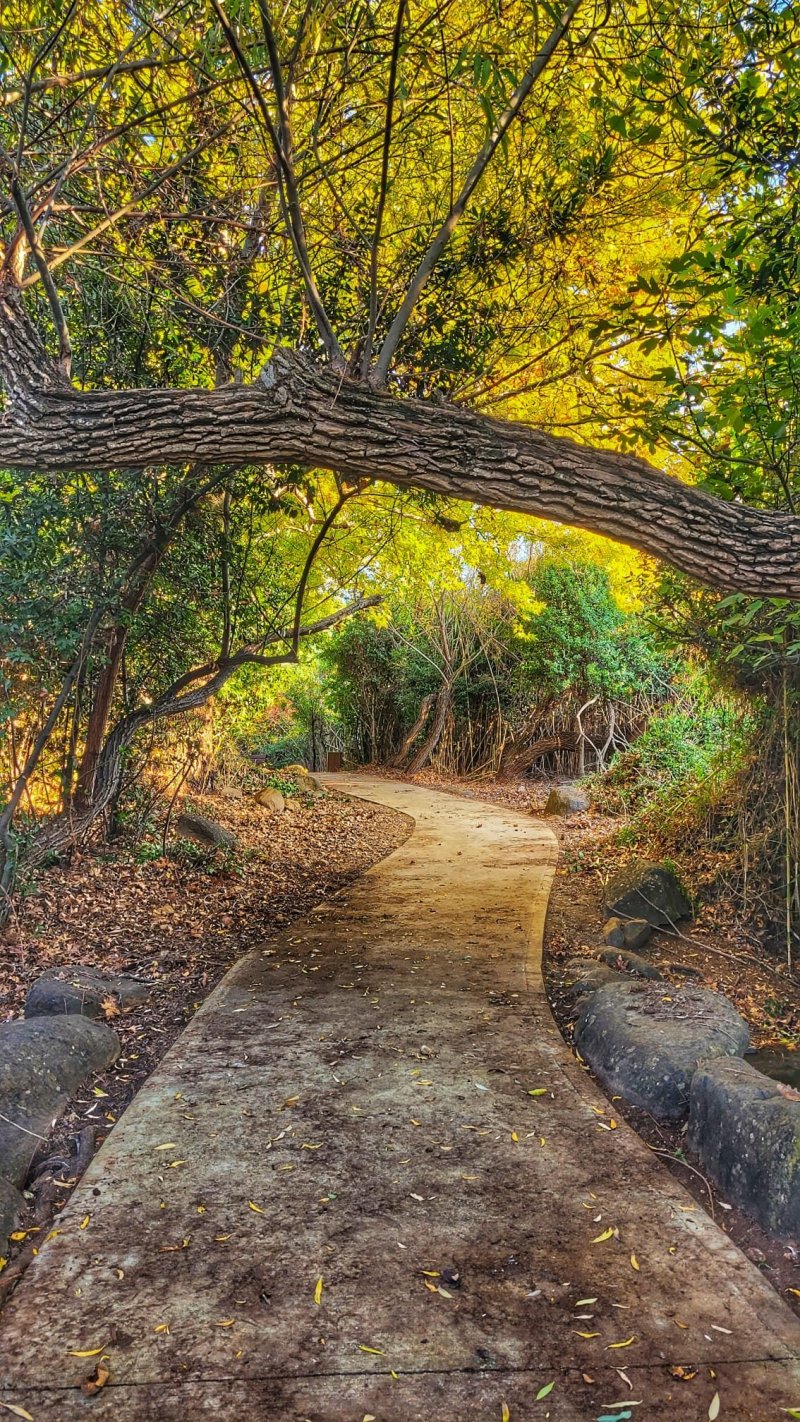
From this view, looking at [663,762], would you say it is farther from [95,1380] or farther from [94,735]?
[95,1380]

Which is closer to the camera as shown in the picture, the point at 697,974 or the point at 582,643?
the point at 697,974

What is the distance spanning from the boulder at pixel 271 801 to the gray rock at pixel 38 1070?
702 cm

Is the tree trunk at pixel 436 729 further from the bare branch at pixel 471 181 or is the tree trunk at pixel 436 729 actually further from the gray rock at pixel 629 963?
the bare branch at pixel 471 181

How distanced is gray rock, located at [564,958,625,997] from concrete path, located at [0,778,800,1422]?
542 millimetres

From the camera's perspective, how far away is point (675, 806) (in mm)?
6594

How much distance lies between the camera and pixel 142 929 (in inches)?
205

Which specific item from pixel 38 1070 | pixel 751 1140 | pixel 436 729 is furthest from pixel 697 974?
pixel 436 729

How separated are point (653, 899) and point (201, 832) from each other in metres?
4.27

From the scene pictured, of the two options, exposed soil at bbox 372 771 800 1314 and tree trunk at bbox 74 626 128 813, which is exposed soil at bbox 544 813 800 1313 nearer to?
exposed soil at bbox 372 771 800 1314

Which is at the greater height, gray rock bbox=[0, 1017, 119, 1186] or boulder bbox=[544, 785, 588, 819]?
boulder bbox=[544, 785, 588, 819]

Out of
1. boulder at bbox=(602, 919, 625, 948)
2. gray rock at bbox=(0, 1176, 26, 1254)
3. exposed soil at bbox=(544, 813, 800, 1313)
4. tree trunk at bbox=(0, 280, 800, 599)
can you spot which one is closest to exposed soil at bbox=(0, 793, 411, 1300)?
gray rock at bbox=(0, 1176, 26, 1254)

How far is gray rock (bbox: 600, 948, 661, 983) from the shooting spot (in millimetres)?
4383

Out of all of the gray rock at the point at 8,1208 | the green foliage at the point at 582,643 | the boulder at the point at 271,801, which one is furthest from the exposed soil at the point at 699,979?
the green foliage at the point at 582,643

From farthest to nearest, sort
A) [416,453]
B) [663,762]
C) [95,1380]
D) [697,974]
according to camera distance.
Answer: [663,762] < [697,974] < [416,453] < [95,1380]
